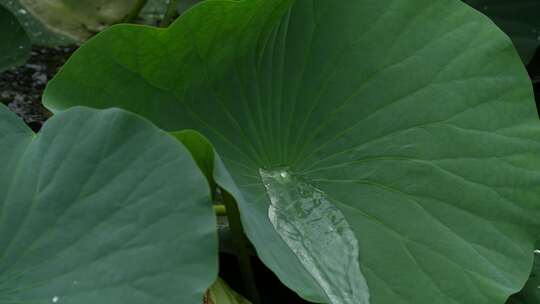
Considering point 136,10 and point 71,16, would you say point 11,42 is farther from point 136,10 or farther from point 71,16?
point 71,16

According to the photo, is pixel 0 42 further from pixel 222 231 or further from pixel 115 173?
pixel 115 173

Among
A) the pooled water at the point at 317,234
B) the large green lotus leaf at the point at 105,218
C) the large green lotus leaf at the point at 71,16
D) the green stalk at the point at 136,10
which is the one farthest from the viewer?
the large green lotus leaf at the point at 71,16

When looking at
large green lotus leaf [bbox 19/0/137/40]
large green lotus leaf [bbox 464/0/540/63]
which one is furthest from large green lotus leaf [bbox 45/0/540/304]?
large green lotus leaf [bbox 19/0/137/40]

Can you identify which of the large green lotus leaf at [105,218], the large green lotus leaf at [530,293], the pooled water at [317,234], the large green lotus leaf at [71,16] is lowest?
the large green lotus leaf at [71,16]

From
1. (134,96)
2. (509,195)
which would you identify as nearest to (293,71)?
(134,96)

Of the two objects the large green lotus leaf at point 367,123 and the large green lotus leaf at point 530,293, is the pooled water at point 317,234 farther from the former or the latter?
the large green lotus leaf at point 530,293

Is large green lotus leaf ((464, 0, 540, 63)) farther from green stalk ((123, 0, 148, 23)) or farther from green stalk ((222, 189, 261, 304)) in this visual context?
green stalk ((222, 189, 261, 304))

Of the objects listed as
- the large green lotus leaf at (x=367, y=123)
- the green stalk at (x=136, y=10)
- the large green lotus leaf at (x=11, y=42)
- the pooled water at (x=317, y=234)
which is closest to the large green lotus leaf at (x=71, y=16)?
the green stalk at (x=136, y=10)
